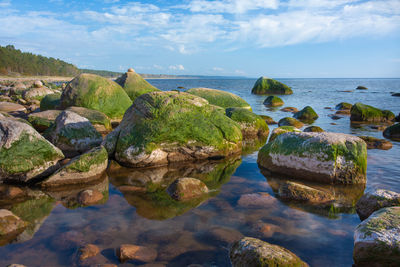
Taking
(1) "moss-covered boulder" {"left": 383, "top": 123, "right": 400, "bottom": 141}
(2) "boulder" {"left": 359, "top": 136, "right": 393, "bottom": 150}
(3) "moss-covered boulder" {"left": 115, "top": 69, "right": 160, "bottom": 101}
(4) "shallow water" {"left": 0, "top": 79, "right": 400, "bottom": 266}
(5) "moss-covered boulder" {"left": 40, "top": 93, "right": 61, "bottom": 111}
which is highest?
(3) "moss-covered boulder" {"left": 115, "top": 69, "right": 160, "bottom": 101}

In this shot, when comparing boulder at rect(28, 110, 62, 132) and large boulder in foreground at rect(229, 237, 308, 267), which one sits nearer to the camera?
large boulder in foreground at rect(229, 237, 308, 267)

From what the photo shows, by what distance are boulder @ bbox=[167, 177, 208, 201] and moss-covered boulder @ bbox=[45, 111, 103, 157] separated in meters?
3.79

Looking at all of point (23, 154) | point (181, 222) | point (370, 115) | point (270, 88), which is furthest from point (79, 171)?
point (270, 88)

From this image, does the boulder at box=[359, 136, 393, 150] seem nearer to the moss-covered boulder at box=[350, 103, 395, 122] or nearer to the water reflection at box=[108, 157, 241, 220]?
the water reflection at box=[108, 157, 241, 220]

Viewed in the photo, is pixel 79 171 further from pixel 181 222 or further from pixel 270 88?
pixel 270 88

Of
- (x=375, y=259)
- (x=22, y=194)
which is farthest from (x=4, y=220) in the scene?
(x=375, y=259)

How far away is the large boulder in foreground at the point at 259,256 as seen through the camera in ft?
10.9

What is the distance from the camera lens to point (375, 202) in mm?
4969

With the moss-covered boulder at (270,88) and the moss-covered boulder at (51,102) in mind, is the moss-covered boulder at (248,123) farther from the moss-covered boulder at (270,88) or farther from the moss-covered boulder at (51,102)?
the moss-covered boulder at (270,88)

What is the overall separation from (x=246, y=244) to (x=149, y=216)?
201cm

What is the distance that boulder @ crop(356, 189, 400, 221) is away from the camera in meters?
4.82

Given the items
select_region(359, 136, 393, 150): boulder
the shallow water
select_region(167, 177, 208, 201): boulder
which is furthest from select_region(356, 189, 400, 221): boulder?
select_region(359, 136, 393, 150): boulder

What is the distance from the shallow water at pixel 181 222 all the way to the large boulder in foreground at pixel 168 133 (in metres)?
0.96

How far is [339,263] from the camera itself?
3.85m
